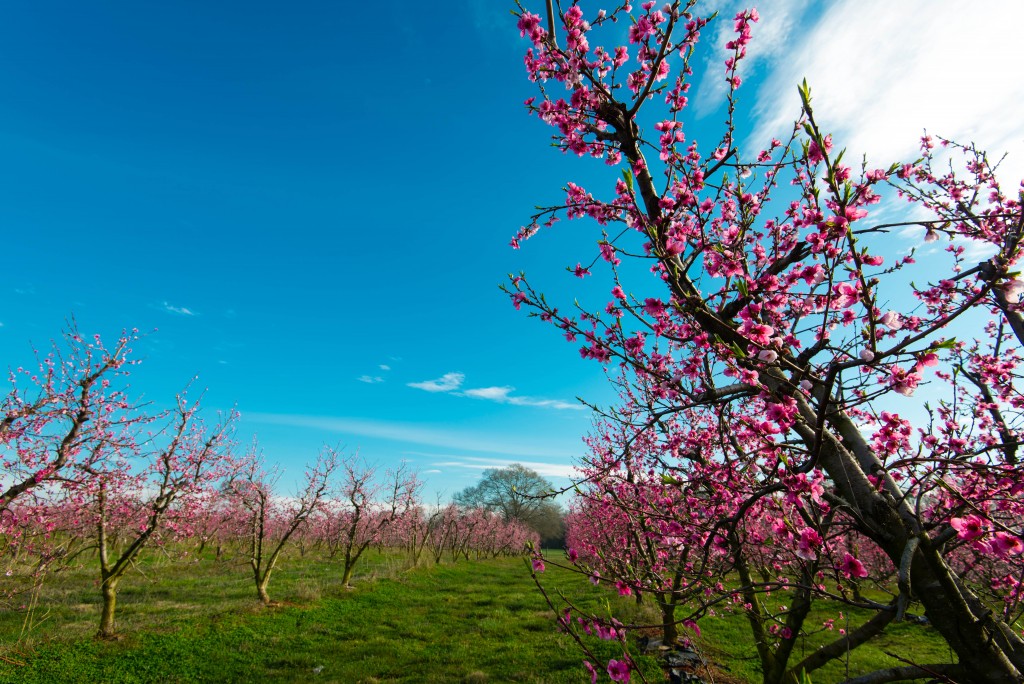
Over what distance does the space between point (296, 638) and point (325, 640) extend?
72 centimetres

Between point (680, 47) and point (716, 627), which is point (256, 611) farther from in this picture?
point (680, 47)

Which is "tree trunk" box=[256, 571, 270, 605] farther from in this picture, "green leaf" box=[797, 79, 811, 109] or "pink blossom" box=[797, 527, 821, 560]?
"green leaf" box=[797, 79, 811, 109]

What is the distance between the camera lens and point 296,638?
11117mm

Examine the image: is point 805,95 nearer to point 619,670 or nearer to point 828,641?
point 619,670

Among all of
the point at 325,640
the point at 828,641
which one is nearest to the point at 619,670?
the point at 325,640

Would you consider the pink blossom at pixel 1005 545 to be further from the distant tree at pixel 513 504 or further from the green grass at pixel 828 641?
the distant tree at pixel 513 504

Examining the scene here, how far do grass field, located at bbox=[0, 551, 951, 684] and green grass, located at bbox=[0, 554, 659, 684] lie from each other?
3 centimetres

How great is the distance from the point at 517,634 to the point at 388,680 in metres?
4.28

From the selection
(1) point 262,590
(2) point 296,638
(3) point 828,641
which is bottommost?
(3) point 828,641

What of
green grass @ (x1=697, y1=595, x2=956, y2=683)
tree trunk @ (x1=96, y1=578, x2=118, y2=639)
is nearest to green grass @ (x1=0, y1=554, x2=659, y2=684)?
tree trunk @ (x1=96, y1=578, x2=118, y2=639)

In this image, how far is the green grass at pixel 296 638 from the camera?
8.55 meters

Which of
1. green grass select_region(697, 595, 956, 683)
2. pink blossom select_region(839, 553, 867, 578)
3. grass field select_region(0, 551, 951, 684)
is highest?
pink blossom select_region(839, 553, 867, 578)

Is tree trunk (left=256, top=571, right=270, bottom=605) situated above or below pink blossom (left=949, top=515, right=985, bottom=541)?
below

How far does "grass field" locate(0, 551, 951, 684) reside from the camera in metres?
8.55
